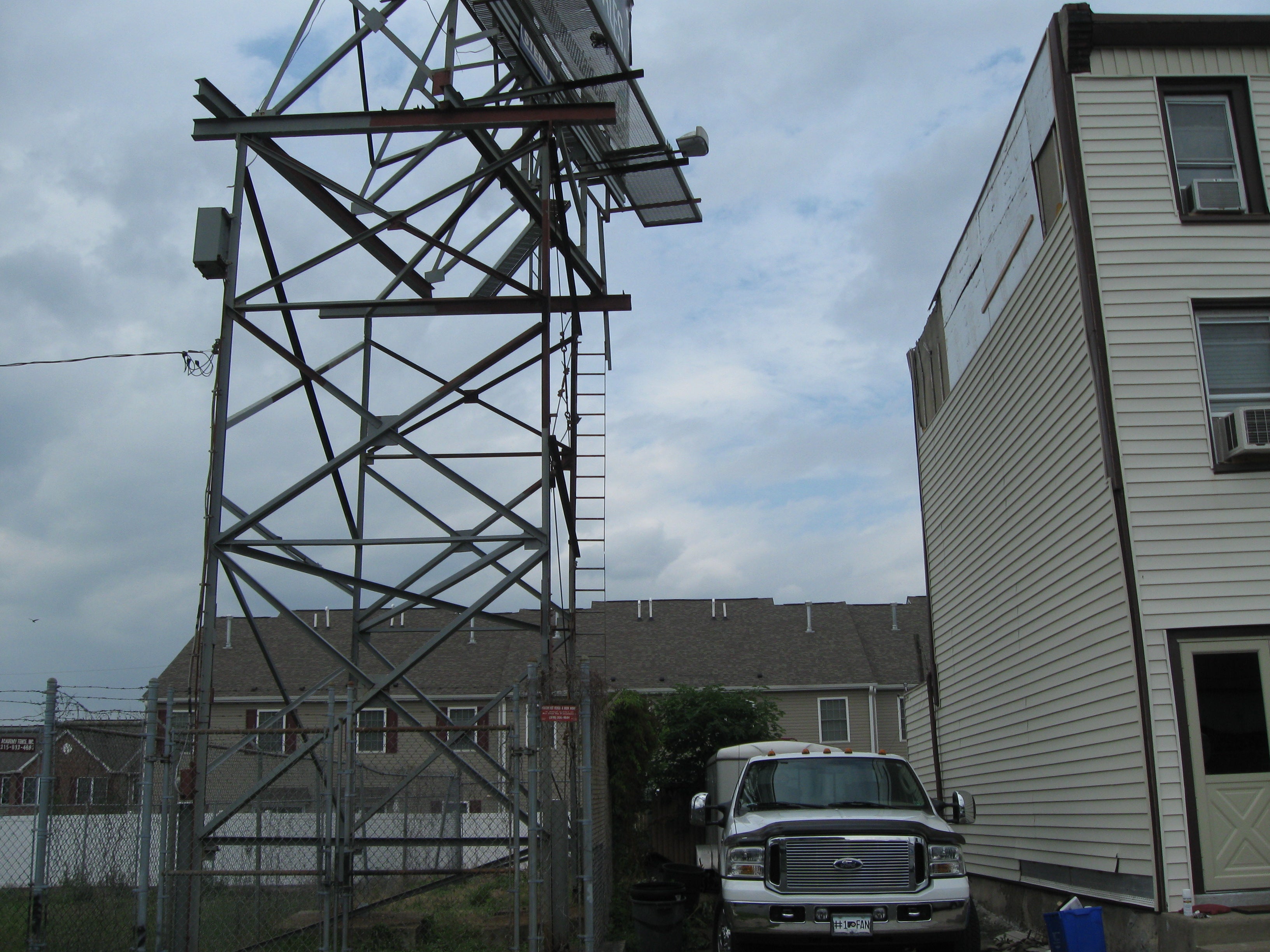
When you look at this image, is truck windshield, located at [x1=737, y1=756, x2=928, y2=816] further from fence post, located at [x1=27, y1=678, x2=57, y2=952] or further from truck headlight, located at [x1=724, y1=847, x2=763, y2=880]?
fence post, located at [x1=27, y1=678, x2=57, y2=952]

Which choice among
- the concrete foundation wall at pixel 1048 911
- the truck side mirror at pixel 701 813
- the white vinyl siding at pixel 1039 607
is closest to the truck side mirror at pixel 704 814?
the truck side mirror at pixel 701 813

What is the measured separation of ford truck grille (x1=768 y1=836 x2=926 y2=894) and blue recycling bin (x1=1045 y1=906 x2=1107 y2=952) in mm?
1390

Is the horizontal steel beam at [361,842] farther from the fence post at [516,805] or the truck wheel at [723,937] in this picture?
the truck wheel at [723,937]

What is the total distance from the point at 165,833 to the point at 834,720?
24.4 m

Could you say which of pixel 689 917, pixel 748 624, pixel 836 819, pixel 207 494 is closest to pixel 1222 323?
pixel 836 819

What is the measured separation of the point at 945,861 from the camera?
853cm

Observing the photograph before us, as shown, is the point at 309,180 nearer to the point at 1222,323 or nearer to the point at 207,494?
the point at 207,494

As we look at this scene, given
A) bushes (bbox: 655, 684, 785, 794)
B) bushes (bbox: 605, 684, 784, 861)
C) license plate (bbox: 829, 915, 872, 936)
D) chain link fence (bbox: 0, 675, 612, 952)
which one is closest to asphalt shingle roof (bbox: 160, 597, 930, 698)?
bushes (bbox: 605, 684, 784, 861)

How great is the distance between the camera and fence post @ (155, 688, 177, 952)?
9.09 m

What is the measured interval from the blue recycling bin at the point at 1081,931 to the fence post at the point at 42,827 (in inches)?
309

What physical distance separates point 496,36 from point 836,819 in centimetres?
834

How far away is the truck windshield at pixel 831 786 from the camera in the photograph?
378 inches

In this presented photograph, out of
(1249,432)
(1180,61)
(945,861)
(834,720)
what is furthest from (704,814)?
(834,720)

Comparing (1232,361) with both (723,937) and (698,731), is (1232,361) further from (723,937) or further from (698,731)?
(698,731)
